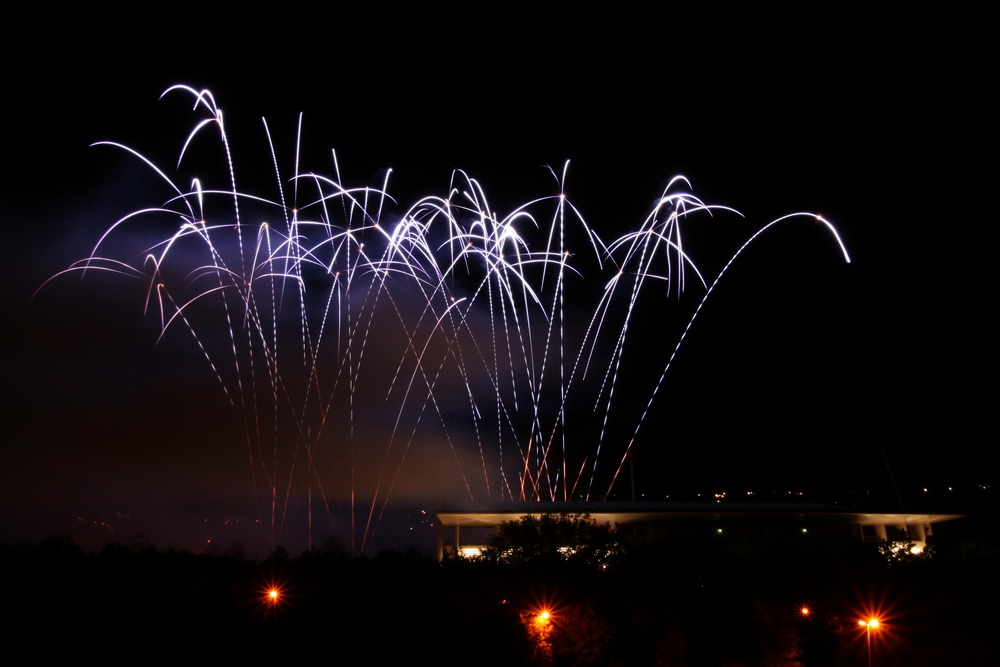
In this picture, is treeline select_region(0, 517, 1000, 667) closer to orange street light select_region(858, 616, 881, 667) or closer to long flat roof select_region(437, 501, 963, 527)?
orange street light select_region(858, 616, 881, 667)

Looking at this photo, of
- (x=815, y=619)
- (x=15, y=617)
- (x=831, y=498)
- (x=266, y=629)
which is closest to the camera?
(x=15, y=617)

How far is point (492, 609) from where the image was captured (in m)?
Answer: 18.2

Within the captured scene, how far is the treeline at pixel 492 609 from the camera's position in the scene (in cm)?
1750

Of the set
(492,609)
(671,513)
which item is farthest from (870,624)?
(671,513)

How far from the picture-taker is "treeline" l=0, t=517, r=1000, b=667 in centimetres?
1750

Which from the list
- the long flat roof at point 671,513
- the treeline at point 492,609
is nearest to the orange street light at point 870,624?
the treeline at point 492,609

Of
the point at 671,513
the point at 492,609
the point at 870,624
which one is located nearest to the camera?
the point at 492,609

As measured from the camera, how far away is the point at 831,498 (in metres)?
47.5

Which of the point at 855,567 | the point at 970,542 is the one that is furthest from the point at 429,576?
the point at 970,542

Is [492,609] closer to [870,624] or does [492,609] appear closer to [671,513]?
[870,624]

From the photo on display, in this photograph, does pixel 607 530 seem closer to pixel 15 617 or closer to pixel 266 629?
pixel 266 629

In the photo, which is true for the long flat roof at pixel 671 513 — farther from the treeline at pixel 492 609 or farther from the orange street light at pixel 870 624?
the orange street light at pixel 870 624

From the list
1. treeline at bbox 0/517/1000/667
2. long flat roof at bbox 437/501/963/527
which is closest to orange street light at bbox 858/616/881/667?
treeline at bbox 0/517/1000/667

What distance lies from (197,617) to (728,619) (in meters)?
14.2
